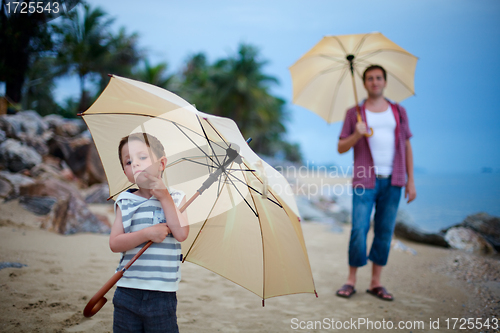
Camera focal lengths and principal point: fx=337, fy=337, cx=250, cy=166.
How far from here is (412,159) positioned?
339 centimetres

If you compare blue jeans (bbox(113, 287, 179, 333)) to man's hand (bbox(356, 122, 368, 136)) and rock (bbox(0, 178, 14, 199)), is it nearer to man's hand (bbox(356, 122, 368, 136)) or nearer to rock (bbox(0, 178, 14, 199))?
man's hand (bbox(356, 122, 368, 136))

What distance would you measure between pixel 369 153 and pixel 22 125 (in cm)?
971

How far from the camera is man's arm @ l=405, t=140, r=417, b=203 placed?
3.34 m

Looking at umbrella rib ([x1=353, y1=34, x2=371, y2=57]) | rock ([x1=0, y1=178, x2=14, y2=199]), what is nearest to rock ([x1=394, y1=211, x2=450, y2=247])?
umbrella rib ([x1=353, y1=34, x2=371, y2=57])

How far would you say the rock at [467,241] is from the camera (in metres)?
5.23

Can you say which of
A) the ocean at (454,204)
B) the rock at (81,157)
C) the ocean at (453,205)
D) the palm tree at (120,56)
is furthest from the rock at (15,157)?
the palm tree at (120,56)

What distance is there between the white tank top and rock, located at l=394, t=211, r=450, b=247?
317 cm

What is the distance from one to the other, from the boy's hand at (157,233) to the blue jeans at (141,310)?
0.88 ft

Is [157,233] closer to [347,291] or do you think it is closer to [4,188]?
[347,291]

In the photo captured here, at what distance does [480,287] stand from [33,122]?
11392 mm

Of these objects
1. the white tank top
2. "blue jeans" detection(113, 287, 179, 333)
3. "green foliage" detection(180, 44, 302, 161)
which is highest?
"green foliage" detection(180, 44, 302, 161)

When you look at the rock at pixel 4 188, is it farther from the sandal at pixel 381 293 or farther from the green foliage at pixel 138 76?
the green foliage at pixel 138 76

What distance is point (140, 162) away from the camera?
160cm

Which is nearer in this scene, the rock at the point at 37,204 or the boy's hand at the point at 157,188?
the boy's hand at the point at 157,188
